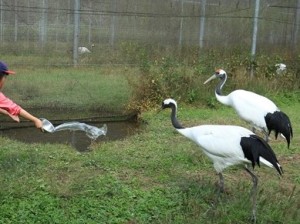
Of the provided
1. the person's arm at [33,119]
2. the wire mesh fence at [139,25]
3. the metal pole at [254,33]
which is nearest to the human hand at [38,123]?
the person's arm at [33,119]

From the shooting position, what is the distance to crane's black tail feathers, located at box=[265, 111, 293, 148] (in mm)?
6512

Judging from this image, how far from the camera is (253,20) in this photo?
11.1 metres

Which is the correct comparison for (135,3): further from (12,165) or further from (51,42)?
(12,165)

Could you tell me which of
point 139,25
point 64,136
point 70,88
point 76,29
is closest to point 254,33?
point 139,25

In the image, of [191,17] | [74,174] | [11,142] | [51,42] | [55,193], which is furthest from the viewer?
[191,17]

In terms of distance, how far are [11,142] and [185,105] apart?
3.72m

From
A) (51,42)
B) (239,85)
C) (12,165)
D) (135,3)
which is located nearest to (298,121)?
(239,85)

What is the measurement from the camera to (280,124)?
21.7 feet

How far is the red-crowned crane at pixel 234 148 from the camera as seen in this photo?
4.81 m

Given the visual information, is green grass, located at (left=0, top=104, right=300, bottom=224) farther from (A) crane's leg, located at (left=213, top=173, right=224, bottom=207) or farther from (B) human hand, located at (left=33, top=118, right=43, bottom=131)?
(B) human hand, located at (left=33, top=118, right=43, bottom=131)

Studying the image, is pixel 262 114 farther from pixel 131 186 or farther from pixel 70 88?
pixel 70 88

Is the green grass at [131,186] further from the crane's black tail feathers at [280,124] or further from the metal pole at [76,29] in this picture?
the metal pole at [76,29]

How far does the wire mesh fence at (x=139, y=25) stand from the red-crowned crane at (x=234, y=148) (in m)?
4.53

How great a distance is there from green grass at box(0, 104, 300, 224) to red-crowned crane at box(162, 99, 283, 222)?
0.29m
